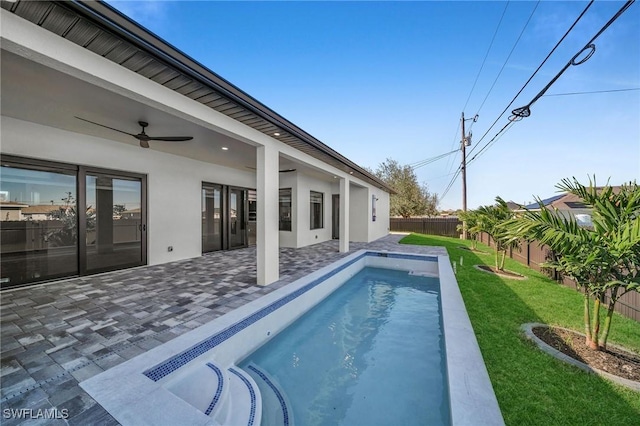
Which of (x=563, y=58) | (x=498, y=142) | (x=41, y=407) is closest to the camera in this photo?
(x=41, y=407)

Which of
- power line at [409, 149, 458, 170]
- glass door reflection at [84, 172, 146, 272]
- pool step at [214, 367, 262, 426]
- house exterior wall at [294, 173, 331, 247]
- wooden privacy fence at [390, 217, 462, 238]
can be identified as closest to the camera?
pool step at [214, 367, 262, 426]

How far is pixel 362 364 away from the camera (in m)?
3.45

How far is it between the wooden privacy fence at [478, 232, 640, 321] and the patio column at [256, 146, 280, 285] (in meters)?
4.46

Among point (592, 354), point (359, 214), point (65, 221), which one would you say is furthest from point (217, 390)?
point (359, 214)

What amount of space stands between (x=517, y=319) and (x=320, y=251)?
253 inches

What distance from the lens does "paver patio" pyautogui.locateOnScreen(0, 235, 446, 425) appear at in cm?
208

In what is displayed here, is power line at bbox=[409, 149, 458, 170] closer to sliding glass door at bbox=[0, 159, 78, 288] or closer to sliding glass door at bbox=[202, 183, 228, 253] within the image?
sliding glass door at bbox=[202, 183, 228, 253]

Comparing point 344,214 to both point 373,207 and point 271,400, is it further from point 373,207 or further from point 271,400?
point 271,400

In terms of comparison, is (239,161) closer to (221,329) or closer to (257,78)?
(257,78)

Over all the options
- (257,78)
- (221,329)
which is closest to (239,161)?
(257,78)

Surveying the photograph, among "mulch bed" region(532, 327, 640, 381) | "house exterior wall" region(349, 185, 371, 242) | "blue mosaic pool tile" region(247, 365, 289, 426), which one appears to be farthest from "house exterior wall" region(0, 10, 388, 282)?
"mulch bed" region(532, 327, 640, 381)

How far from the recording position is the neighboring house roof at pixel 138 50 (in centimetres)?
Answer: 203

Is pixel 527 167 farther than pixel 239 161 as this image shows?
Yes

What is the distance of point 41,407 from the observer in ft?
6.35
